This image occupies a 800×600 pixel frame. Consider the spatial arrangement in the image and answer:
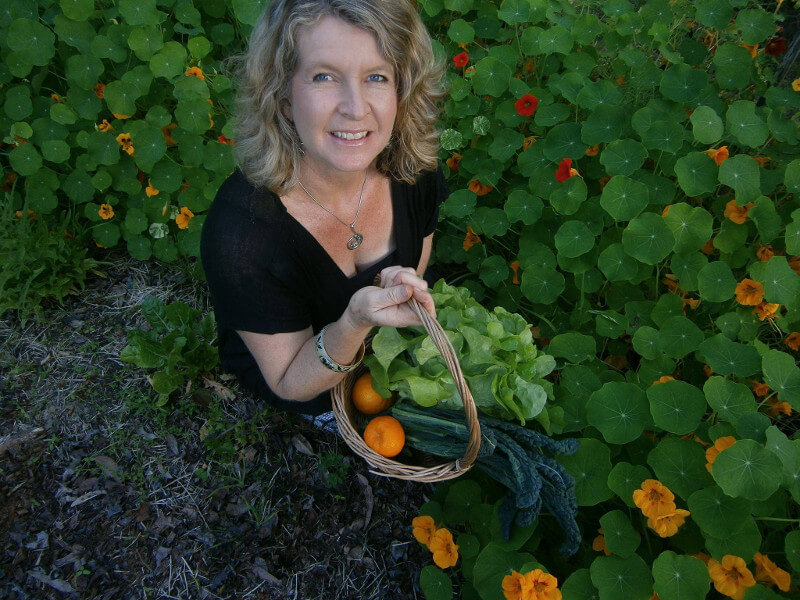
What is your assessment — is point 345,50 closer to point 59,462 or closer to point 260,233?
point 260,233

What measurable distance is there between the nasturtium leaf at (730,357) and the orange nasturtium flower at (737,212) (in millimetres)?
480

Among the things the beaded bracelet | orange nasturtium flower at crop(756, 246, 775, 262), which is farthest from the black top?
orange nasturtium flower at crop(756, 246, 775, 262)

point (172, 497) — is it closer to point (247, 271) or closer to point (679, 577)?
point (247, 271)

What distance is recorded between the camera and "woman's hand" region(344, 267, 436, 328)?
122 centimetres

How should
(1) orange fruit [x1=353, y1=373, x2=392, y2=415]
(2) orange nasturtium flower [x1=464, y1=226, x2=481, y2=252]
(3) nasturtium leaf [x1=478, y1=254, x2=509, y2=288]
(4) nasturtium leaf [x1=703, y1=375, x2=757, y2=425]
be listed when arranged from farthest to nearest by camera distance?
(2) orange nasturtium flower [x1=464, y1=226, x2=481, y2=252] < (3) nasturtium leaf [x1=478, y1=254, x2=509, y2=288] < (1) orange fruit [x1=353, y1=373, x2=392, y2=415] < (4) nasturtium leaf [x1=703, y1=375, x2=757, y2=425]

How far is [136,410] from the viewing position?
2115 millimetres

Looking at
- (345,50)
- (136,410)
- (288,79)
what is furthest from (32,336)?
(345,50)

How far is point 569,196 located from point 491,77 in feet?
2.16

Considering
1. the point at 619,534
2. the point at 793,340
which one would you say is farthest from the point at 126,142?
the point at 793,340

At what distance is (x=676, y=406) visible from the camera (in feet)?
4.96

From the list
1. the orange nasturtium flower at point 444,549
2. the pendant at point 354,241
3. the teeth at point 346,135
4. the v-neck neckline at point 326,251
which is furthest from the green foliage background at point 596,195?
the teeth at point 346,135

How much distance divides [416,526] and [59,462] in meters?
1.32

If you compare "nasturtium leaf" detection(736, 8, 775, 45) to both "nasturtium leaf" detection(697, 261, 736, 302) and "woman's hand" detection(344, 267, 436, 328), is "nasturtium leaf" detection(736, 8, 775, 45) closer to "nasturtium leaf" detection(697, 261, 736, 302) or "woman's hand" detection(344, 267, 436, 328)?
"nasturtium leaf" detection(697, 261, 736, 302)

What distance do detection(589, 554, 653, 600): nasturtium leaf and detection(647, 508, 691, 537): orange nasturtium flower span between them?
11cm
